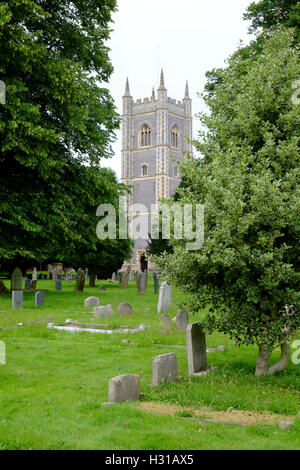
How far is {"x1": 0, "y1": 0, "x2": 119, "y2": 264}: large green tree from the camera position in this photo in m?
14.5

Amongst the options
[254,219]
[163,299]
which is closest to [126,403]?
[254,219]

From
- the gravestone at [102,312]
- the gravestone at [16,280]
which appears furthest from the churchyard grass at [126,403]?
the gravestone at [16,280]

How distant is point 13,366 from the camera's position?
888cm

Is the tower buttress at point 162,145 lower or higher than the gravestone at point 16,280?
higher

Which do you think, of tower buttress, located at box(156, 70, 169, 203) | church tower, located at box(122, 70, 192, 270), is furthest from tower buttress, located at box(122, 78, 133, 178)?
tower buttress, located at box(156, 70, 169, 203)

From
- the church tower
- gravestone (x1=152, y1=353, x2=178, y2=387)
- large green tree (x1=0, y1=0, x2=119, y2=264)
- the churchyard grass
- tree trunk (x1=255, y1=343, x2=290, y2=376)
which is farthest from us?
the church tower

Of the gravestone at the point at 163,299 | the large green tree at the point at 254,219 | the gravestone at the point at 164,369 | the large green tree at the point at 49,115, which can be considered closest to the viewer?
the large green tree at the point at 254,219

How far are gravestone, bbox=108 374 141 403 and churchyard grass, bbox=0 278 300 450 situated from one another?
0.54 ft

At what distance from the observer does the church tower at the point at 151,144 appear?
7425 centimetres

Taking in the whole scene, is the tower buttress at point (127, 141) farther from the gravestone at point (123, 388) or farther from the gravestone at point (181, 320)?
the gravestone at point (123, 388)

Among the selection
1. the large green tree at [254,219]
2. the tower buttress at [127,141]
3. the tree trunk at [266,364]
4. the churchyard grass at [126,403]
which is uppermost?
the tower buttress at [127,141]

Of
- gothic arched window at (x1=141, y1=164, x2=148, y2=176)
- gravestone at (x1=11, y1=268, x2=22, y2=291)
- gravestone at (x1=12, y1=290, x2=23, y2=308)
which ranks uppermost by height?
gothic arched window at (x1=141, y1=164, x2=148, y2=176)

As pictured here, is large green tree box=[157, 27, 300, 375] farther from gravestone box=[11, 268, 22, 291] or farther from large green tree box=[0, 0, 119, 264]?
gravestone box=[11, 268, 22, 291]

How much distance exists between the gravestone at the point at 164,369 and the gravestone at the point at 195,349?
62 cm
